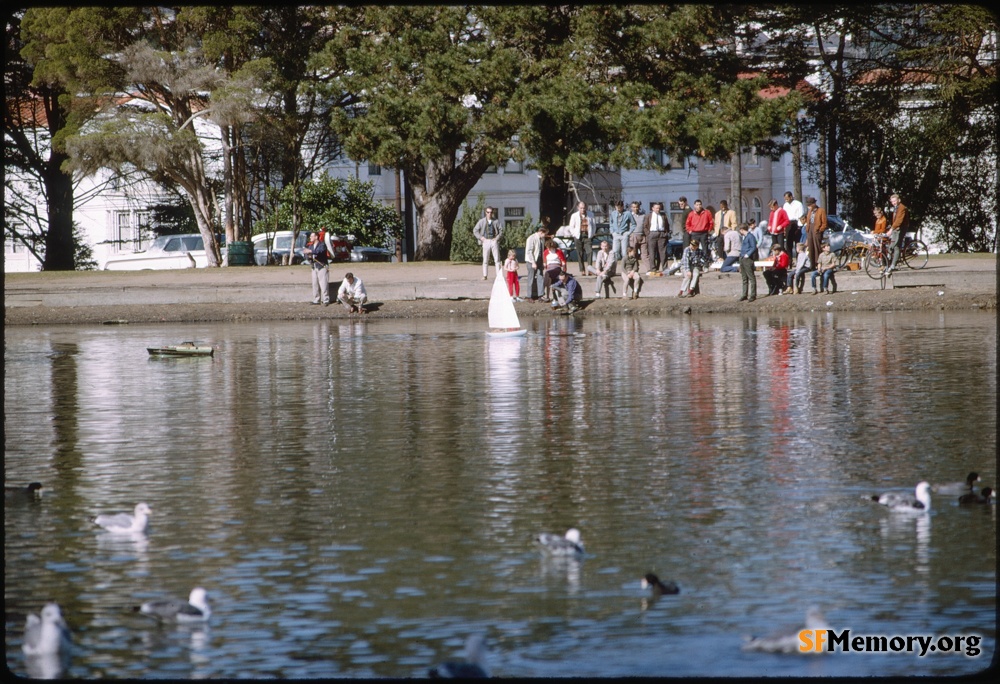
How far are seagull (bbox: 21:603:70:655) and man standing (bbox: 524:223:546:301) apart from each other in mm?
27515

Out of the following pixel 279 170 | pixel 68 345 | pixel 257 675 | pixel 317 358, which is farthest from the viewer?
pixel 279 170

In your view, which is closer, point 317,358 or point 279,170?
point 317,358

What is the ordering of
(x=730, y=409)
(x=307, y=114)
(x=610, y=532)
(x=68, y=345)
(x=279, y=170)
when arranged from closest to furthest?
(x=610, y=532), (x=730, y=409), (x=68, y=345), (x=307, y=114), (x=279, y=170)

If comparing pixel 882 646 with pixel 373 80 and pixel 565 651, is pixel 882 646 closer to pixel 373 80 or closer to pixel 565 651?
pixel 565 651

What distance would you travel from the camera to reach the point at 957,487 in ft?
31.6

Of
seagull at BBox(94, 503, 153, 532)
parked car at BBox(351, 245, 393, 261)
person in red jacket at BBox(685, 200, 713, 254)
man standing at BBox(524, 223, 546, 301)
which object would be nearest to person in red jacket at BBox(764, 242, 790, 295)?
person in red jacket at BBox(685, 200, 713, 254)

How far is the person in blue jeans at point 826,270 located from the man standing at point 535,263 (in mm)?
6212

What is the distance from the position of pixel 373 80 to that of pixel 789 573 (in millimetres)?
33655

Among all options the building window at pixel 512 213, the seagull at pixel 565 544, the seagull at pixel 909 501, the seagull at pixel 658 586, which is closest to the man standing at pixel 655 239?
the seagull at pixel 909 501

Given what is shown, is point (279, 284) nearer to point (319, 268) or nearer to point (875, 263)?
point (319, 268)

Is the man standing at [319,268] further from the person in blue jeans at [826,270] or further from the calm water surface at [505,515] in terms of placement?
the calm water surface at [505,515]

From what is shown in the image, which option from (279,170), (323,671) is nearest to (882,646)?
(323,671)

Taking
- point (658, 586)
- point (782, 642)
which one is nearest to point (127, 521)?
point (658, 586)

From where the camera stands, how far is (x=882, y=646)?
652 centimetres
